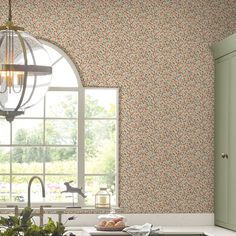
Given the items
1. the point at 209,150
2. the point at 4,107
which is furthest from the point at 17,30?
the point at 209,150

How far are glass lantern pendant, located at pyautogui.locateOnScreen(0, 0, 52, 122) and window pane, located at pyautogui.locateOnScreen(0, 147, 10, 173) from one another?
12.2 ft

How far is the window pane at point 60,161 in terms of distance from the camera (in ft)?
26.7

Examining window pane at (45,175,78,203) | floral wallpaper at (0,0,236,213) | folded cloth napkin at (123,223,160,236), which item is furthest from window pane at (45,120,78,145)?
folded cloth napkin at (123,223,160,236)

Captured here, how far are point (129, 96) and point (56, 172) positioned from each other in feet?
3.53

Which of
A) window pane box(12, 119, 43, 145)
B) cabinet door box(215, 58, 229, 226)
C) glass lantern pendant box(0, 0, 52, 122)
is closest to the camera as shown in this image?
glass lantern pendant box(0, 0, 52, 122)

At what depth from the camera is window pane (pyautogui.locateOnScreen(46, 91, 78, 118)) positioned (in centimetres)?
817

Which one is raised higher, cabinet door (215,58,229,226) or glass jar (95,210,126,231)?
cabinet door (215,58,229,226)

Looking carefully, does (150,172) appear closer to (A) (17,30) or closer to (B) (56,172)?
(B) (56,172)

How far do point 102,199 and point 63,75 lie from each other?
4.33 ft

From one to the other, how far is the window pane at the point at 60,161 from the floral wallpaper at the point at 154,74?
53 centimetres

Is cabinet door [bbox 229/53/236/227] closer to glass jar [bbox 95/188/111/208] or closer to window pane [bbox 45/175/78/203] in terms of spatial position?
glass jar [bbox 95/188/111/208]

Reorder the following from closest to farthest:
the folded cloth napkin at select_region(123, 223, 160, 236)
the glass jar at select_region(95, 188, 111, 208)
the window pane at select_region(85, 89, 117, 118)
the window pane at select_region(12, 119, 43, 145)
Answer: the folded cloth napkin at select_region(123, 223, 160, 236), the glass jar at select_region(95, 188, 111, 208), the window pane at select_region(12, 119, 43, 145), the window pane at select_region(85, 89, 117, 118)

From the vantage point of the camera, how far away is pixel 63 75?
321 inches

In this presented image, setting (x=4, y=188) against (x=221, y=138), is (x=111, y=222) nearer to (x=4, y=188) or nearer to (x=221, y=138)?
(x=4, y=188)
